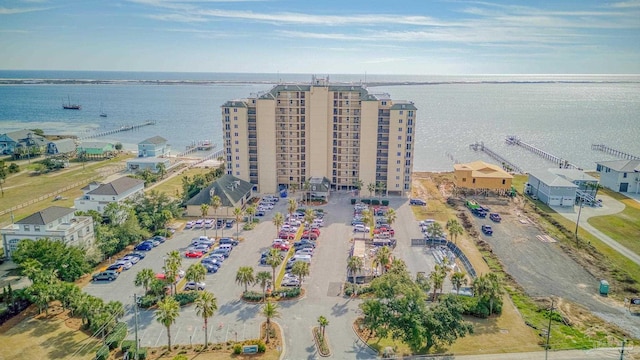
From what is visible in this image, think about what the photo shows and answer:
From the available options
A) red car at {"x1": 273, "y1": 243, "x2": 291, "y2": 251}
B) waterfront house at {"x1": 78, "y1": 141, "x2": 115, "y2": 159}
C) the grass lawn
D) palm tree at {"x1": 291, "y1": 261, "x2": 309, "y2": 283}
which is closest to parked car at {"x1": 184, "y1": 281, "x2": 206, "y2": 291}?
palm tree at {"x1": 291, "y1": 261, "x2": 309, "y2": 283}

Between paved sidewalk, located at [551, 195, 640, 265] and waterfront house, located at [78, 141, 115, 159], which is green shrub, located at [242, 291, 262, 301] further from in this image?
waterfront house, located at [78, 141, 115, 159]

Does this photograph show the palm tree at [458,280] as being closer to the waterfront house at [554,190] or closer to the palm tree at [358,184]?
the palm tree at [358,184]

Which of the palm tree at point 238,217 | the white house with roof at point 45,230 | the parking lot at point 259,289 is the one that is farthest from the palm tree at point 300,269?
the white house with roof at point 45,230

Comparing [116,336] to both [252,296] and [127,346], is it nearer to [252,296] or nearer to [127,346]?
[127,346]

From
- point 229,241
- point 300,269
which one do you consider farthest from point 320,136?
point 300,269

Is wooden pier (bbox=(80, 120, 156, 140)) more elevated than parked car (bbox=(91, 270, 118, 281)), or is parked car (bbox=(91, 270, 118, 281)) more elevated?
wooden pier (bbox=(80, 120, 156, 140))

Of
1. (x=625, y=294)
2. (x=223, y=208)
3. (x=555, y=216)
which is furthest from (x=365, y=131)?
(x=625, y=294)
